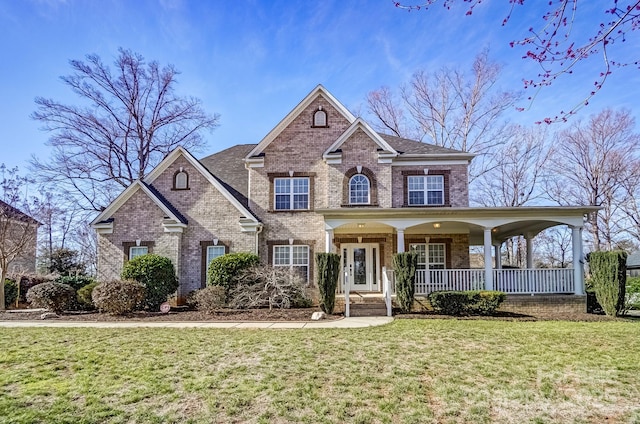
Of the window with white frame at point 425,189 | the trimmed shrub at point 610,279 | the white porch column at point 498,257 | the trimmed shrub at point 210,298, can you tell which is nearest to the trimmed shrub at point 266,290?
the trimmed shrub at point 210,298

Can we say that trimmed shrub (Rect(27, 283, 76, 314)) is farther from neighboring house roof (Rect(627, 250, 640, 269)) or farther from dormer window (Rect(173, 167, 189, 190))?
neighboring house roof (Rect(627, 250, 640, 269))

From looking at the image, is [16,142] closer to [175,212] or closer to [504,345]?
[175,212]

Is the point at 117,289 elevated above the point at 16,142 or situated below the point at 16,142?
below

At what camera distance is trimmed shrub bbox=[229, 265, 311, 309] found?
1448 centimetres

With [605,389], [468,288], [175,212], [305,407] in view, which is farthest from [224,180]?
[605,389]

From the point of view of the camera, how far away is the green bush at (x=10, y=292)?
17163 millimetres

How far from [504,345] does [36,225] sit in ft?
62.2

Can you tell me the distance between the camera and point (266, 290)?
14477 millimetres

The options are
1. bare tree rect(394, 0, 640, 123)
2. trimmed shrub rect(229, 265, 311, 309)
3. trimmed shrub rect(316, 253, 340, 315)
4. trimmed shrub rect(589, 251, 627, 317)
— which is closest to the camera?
bare tree rect(394, 0, 640, 123)

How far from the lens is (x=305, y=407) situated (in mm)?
5273

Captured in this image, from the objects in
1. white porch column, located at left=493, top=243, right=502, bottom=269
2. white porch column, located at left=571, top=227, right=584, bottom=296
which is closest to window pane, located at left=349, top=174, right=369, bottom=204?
white porch column, located at left=493, top=243, right=502, bottom=269

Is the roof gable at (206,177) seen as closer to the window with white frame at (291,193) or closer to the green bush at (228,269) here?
the window with white frame at (291,193)

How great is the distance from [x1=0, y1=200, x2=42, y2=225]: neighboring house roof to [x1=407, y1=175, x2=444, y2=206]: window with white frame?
16538mm

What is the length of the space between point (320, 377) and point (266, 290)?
832 centimetres
